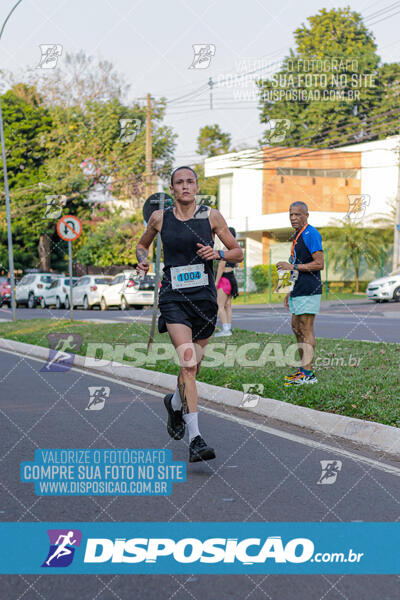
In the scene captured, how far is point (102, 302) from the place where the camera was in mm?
30266

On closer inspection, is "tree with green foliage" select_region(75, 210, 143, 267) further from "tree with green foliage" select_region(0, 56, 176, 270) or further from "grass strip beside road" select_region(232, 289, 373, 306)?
"grass strip beside road" select_region(232, 289, 373, 306)

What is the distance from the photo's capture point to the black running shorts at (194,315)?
19.0ft

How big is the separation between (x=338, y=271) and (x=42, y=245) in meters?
20.5

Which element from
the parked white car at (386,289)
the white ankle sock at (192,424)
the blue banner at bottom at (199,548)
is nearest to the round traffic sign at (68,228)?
the white ankle sock at (192,424)

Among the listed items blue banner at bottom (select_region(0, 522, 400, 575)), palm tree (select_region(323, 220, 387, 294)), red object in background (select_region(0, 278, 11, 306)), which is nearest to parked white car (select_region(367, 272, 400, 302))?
palm tree (select_region(323, 220, 387, 294))

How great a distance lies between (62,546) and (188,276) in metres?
2.34

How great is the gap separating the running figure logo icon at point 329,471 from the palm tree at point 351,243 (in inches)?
1173

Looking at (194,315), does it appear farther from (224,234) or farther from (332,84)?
(332,84)

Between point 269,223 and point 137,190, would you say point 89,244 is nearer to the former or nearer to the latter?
point 137,190

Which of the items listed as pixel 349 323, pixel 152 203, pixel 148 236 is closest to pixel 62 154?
pixel 349 323

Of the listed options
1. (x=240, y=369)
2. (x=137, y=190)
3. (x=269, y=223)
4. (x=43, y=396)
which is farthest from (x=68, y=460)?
(x=137, y=190)

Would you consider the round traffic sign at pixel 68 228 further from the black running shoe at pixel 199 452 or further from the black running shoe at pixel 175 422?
the black running shoe at pixel 199 452

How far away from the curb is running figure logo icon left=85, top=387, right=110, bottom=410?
89 cm

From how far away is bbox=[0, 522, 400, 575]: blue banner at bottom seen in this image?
3.67 meters
